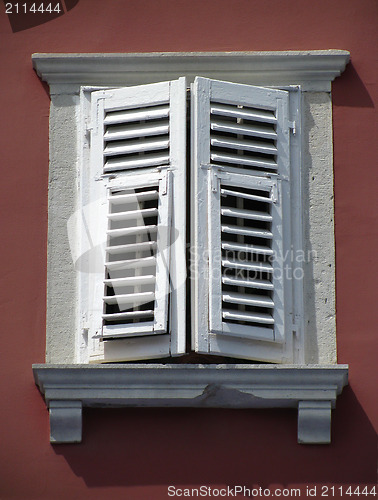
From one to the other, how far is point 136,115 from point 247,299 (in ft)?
4.69

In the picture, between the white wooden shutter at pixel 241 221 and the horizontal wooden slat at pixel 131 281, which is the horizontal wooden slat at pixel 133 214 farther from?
the horizontal wooden slat at pixel 131 281

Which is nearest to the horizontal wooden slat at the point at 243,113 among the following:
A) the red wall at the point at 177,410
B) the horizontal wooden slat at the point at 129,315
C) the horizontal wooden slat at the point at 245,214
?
the red wall at the point at 177,410

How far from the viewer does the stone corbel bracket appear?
8.38m

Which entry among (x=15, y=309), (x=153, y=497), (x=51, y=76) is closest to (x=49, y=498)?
(x=153, y=497)

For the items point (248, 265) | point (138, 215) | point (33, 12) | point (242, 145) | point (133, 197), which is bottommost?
point (248, 265)

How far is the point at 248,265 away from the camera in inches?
339

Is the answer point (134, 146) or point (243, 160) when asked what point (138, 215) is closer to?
point (134, 146)

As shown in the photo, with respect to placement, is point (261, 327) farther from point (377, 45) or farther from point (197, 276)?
point (377, 45)

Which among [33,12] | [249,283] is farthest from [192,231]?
[33,12]

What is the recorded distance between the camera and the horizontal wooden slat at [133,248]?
860 centimetres

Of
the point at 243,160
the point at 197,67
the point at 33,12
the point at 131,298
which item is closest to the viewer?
the point at 131,298

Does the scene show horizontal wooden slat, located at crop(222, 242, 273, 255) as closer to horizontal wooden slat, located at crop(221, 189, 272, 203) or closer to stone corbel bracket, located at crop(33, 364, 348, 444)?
horizontal wooden slat, located at crop(221, 189, 272, 203)

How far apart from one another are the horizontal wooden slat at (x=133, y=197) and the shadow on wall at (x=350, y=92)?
142 centimetres

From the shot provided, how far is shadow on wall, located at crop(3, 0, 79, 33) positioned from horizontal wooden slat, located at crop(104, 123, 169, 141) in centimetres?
100
